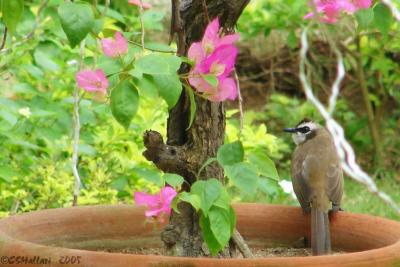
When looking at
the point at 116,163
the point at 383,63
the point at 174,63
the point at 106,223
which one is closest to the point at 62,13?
the point at 174,63

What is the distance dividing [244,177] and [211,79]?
260mm

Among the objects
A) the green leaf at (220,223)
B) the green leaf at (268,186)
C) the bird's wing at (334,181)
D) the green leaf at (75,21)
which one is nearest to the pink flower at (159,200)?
the green leaf at (220,223)

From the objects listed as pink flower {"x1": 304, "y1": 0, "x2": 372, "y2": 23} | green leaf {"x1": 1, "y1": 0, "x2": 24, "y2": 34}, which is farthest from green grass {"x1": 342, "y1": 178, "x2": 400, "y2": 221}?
green leaf {"x1": 1, "y1": 0, "x2": 24, "y2": 34}

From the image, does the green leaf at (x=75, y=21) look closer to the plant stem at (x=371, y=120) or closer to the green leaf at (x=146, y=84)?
the green leaf at (x=146, y=84)

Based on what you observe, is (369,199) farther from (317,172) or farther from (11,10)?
(11,10)

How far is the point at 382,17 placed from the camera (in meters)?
2.72

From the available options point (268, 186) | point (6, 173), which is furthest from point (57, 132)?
point (268, 186)

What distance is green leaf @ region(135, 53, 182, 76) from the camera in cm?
230

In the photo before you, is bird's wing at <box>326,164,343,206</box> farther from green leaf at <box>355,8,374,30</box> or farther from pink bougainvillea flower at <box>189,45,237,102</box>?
pink bougainvillea flower at <box>189,45,237,102</box>

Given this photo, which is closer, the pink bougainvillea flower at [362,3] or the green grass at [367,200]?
the pink bougainvillea flower at [362,3]

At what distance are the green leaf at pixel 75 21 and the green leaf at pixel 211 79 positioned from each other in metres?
0.35

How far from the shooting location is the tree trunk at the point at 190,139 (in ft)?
9.18

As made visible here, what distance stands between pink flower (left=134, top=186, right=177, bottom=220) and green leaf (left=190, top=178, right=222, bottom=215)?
0.21 feet

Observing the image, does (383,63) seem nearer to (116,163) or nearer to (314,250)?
(116,163)
